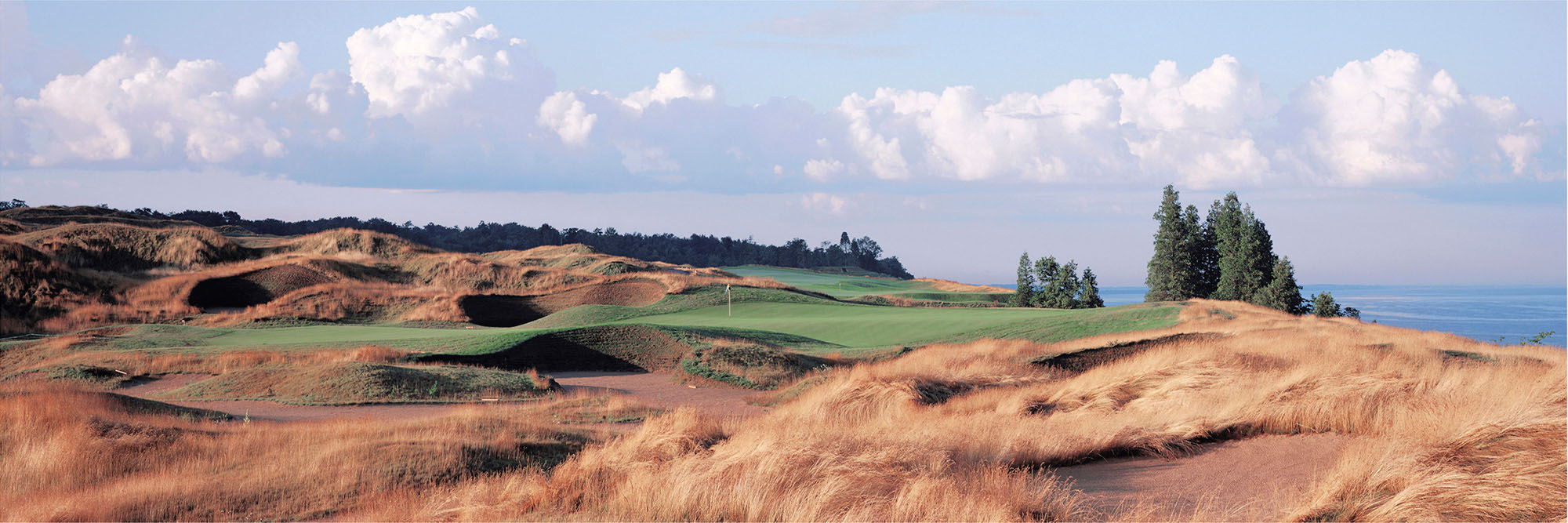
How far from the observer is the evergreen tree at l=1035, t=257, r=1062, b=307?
180 ft

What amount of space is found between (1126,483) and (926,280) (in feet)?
278

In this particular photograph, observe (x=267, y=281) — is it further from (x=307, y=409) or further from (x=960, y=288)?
(x=960, y=288)

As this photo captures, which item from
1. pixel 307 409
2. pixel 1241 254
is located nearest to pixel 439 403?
pixel 307 409

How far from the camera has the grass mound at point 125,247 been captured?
38.8 metres

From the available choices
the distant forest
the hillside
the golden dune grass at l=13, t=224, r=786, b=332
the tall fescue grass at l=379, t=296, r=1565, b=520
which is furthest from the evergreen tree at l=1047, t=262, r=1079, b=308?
the distant forest

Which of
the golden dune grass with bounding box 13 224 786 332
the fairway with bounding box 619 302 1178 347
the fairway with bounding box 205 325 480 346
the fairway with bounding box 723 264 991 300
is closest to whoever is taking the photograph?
the fairway with bounding box 205 325 480 346

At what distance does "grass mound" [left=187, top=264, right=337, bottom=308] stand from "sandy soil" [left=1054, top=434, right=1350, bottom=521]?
122 ft

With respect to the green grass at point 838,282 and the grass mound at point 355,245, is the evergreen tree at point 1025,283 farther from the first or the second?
the grass mound at point 355,245

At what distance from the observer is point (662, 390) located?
1697 centimetres

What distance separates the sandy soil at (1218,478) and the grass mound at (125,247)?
4538 centimetres

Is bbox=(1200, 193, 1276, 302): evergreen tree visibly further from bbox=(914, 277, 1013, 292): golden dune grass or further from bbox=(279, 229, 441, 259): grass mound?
bbox=(279, 229, 441, 259): grass mound

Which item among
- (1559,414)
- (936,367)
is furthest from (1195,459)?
(936,367)

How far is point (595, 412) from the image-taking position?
41.3ft

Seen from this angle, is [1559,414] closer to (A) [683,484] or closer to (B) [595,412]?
(A) [683,484]
